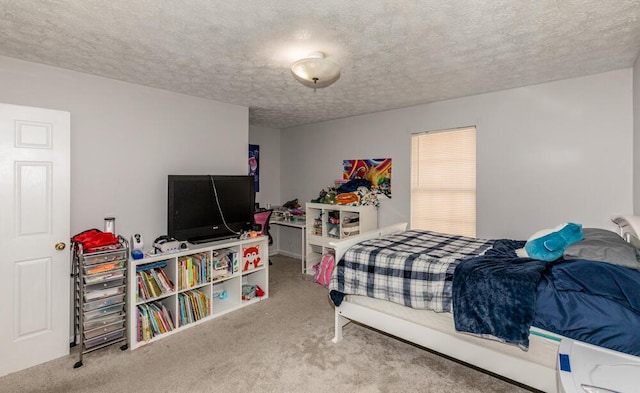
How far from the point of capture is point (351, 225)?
172 inches

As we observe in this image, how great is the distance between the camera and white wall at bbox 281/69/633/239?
9.23ft

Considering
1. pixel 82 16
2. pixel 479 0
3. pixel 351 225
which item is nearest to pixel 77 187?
pixel 82 16

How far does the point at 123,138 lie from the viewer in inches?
121

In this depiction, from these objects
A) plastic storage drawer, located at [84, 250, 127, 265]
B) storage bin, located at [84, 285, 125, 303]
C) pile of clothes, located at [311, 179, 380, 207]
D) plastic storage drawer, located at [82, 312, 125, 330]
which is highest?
pile of clothes, located at [311, 179, 380, 207]

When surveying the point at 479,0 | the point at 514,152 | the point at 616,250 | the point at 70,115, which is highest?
the point at 479,0

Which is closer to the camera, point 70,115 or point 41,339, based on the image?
point 41,339

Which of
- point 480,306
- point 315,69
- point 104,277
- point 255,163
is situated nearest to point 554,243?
point 480,306

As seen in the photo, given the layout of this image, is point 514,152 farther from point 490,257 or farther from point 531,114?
point 490,257

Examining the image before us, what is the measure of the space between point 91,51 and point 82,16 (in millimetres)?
Result: 593

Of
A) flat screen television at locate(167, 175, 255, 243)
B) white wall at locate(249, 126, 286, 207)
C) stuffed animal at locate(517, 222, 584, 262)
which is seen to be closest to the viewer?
stuffed animal at locate(517, 222, 584, 262)

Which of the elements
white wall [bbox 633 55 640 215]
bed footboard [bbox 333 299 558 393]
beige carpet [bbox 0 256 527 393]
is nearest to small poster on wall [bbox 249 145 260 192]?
beige carpet [bbox 0 256 527 393]

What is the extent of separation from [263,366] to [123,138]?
2.53 metres

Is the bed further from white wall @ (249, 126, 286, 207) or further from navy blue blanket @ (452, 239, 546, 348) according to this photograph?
white wall @ (249, 126, 286, 207)

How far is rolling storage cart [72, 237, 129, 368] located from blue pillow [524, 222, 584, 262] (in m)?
3.24
